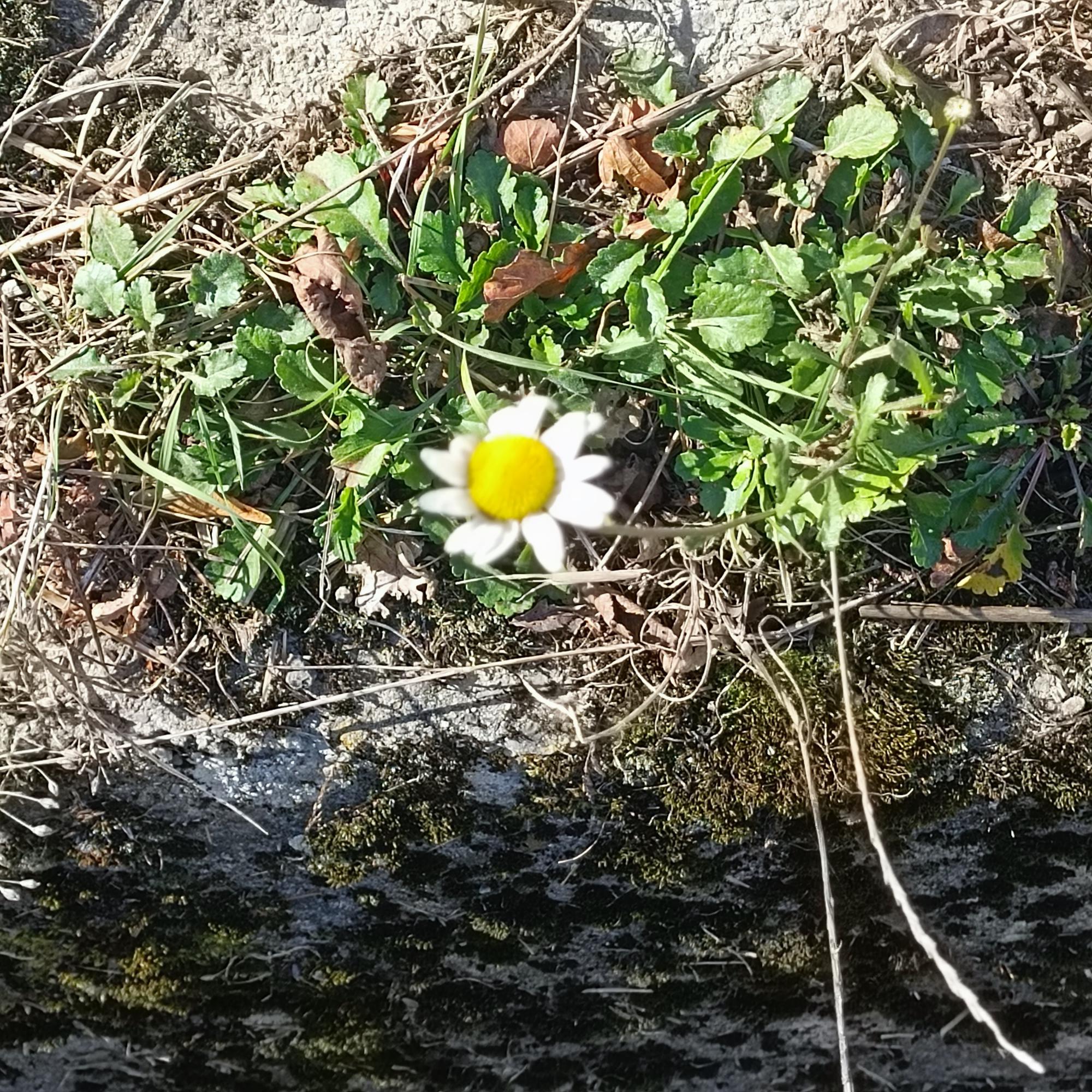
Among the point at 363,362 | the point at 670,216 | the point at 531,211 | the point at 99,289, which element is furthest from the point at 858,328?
the point at 99,289

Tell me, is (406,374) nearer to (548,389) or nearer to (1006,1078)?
(548,389)

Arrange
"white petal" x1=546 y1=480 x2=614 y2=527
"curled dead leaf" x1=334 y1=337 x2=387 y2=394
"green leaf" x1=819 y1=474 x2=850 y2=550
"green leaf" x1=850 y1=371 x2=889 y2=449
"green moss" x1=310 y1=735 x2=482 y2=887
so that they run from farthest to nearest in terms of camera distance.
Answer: "green moss" x1=310 y1=735 x2=482 y2=887 < "curled dead leaf" x1=334 y1=337 x2=387 y2=394 < "green leaf" x1=819 y1=474 x2=850 y2=550 < "green leaf" x1=850 y1=371 x2=889 y2=449 < "white petal" x1=546 y1=480 x2=614 y2=527

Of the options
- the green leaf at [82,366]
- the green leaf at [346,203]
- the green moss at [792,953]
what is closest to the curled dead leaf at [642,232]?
the green leaf at [346,203]

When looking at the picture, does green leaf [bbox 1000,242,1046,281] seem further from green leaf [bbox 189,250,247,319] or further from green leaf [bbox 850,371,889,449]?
green leaf [bbox 189,250,247,319]

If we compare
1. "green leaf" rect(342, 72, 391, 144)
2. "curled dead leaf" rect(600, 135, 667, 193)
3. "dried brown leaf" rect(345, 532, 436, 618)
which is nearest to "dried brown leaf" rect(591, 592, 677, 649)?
"dried brown leaf" rect(345, 532, 436, 618)

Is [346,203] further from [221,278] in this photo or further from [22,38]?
[22,38]

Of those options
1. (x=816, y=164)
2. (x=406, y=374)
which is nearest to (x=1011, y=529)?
(x=816, y=164)

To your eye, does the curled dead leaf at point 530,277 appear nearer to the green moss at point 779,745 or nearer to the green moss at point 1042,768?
the green moss at point 779,745
